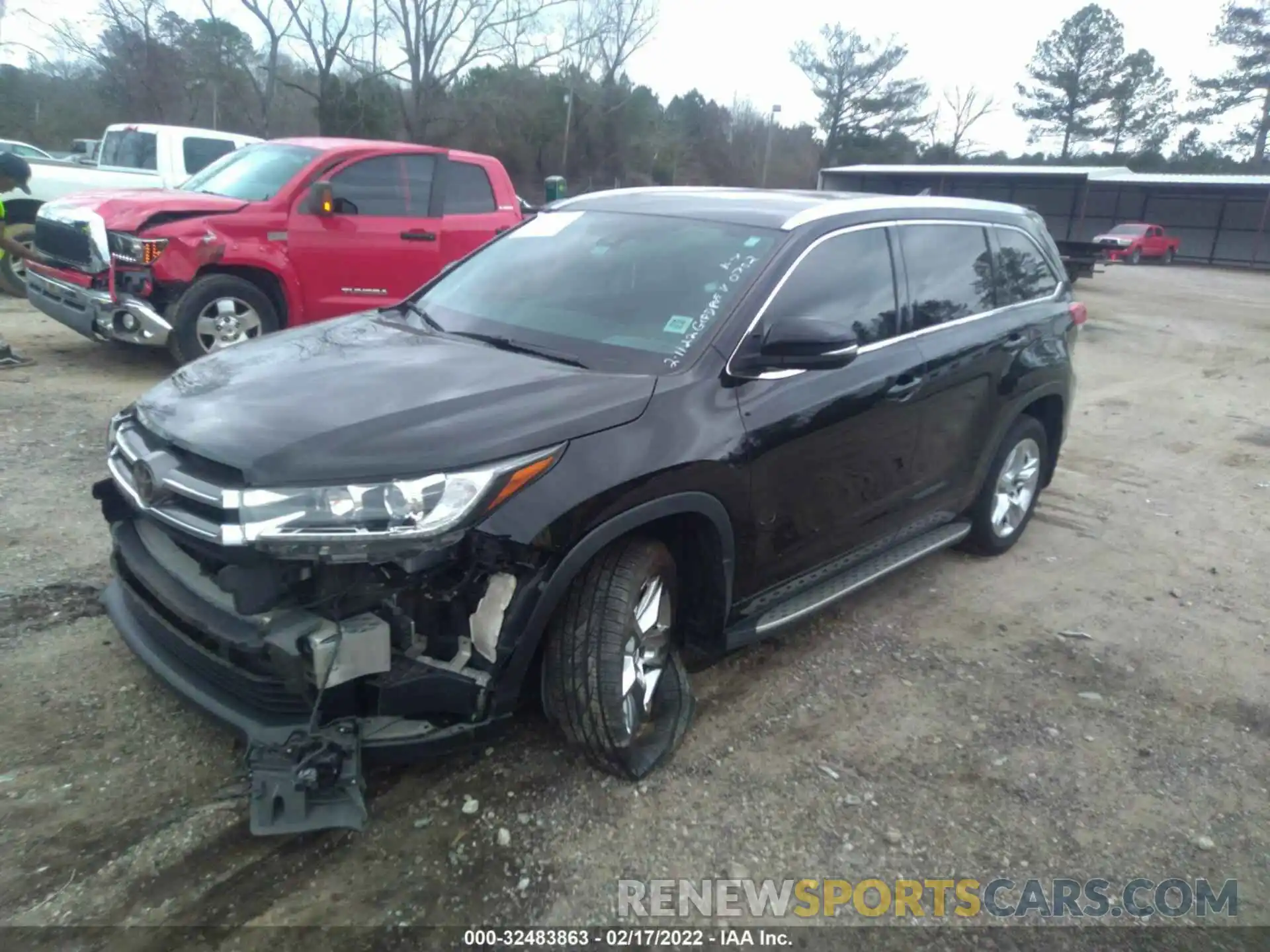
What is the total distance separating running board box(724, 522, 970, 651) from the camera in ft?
11.4

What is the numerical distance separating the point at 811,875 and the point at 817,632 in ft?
5.12

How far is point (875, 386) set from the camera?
152 inches

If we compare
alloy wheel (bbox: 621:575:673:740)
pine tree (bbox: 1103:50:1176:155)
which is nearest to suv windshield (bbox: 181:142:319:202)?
alloy wheel (bbox: 621:575:673:740)

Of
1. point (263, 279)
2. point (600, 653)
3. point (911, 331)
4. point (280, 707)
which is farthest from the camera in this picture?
point (263, 279)

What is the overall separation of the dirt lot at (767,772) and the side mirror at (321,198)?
3.16m

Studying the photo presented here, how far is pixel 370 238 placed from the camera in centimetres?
796

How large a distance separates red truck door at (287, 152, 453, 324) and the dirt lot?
2.89 metres

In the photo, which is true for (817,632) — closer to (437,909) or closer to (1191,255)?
(437,909)

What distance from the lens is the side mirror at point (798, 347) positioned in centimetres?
321

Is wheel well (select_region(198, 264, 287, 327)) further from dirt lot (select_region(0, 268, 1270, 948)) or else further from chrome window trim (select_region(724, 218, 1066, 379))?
chrome window trim (select_region(724, 218, 1066, 379))

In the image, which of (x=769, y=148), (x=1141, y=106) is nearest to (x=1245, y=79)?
(x=1141, y=106)

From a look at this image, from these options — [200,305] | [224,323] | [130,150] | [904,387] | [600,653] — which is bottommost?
[600,653]

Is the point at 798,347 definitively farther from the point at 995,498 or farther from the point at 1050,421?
the point at 1050,421

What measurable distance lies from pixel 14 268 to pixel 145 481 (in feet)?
33.0
